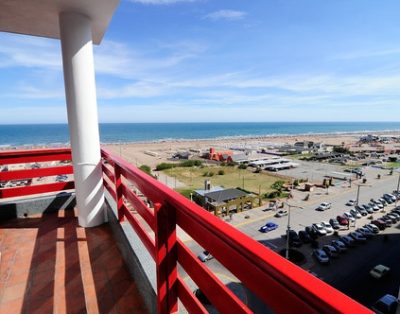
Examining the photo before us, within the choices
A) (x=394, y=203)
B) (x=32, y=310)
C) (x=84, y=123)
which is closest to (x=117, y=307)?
(x=32, y=310)

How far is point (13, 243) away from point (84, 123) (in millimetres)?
1391

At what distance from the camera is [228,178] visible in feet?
83.1

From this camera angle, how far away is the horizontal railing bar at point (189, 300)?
1011 mm

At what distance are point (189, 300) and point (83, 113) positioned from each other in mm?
2125

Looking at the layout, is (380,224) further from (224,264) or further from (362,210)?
(224,264)

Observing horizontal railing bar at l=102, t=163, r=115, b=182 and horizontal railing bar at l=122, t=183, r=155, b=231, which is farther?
horizontal railing bar at l=102, t=163, r=115, b=182

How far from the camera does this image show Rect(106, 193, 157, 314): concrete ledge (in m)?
1.51

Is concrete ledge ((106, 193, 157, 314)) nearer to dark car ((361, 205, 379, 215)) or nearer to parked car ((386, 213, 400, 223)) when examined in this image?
parked car ((386, 213, 400, 223))

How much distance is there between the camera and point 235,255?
0.67 m

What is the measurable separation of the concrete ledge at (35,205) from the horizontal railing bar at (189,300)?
275 cm

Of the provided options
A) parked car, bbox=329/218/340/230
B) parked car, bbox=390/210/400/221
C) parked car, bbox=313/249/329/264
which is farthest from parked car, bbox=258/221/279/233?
parked car, bbox=390/210/400/221

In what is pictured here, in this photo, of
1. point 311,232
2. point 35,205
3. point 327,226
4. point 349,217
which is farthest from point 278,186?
point 35,205

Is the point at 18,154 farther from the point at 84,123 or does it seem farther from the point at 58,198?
the point at 84,123

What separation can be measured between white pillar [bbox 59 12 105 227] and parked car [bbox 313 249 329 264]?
9932mm
